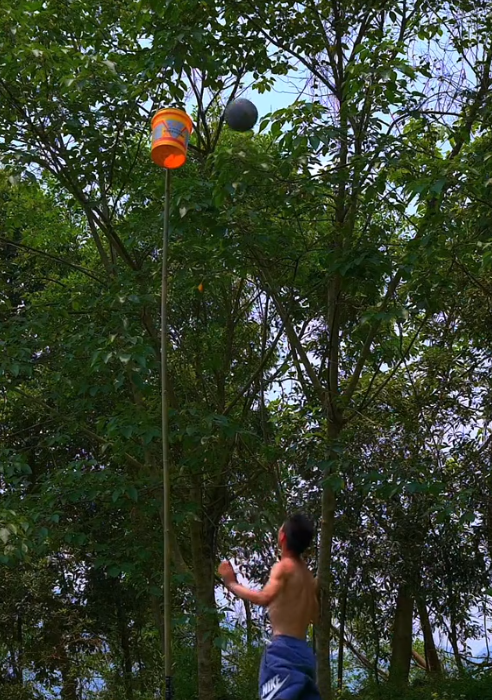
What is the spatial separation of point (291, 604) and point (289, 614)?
0.11 feet

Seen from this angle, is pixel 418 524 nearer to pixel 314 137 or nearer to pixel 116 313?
pixel 116 313

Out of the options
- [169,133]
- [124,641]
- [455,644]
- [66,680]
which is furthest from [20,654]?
[169,133]

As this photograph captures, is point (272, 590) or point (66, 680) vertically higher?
point (66, 680)

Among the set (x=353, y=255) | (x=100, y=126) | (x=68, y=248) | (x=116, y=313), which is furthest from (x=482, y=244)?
(x=68, y=248)

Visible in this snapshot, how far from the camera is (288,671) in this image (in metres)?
2.57

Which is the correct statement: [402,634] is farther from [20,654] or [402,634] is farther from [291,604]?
[291,604]

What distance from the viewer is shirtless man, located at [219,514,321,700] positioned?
2.56 meters

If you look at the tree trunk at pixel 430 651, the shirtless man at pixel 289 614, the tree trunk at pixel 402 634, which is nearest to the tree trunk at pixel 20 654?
the tree trunk at pixel 402 634

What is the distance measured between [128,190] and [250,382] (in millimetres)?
1533

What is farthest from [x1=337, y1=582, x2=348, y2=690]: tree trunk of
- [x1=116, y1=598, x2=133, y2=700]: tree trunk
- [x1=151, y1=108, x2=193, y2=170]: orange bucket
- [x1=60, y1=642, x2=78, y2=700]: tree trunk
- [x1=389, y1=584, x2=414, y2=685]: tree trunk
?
[x1=151, y1=108, x2=193, y2=170]: orange bucket

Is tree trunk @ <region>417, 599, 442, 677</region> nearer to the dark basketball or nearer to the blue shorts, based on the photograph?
the blue shorts

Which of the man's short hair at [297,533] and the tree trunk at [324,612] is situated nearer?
the man's short hair at [297,533]

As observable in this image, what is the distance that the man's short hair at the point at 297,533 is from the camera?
2666 millimetres

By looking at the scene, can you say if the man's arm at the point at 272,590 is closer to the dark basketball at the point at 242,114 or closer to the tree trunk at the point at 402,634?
the dark basketball at the point at 242,114
